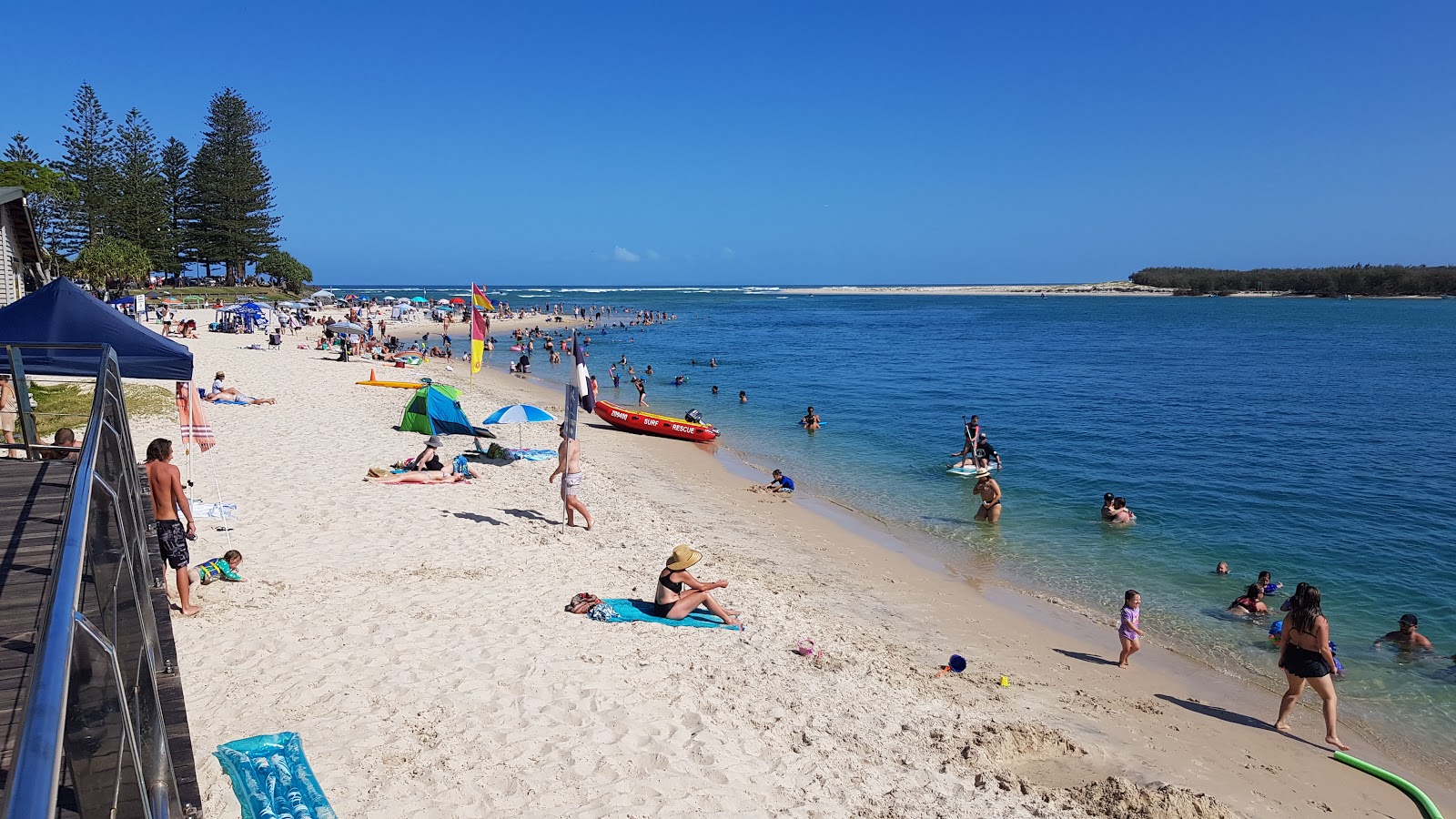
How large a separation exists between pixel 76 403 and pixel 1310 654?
19472 millimetres

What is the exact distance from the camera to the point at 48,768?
121cm

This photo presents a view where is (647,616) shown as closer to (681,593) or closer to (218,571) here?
(681,593)

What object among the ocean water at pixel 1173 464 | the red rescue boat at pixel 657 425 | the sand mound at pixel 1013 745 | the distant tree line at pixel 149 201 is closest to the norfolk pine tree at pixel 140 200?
the distant tree line at pixel 149 201

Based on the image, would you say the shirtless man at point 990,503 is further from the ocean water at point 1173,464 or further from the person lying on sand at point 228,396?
the person lying on sand at point 228,396

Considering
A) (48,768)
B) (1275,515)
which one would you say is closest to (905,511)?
(1275,515)

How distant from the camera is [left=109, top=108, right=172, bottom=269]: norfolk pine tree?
5569 centimetres

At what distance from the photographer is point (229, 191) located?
61656 mm

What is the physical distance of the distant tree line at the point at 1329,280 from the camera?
139 metres

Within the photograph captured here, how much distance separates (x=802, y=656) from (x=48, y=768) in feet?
27.3

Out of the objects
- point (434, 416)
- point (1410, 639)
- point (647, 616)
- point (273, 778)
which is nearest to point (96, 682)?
point (273, 778)

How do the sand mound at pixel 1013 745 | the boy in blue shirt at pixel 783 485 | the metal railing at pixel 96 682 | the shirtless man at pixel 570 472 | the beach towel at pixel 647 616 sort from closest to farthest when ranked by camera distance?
the metal railing at pixel 96 682 < the sand mound at pixel 1013 745 < the beach towel at pixel 647 616 < the shirtless man at pixel 570 472 < the boy in blue shirt at pixel 783 485

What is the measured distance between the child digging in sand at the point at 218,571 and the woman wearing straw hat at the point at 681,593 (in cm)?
455

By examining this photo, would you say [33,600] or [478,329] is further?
[478,329]

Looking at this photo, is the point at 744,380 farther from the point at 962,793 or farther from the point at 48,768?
the point at 48,768
